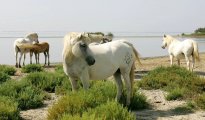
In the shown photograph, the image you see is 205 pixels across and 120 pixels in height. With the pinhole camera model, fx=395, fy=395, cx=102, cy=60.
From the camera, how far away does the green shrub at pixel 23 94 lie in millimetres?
9672

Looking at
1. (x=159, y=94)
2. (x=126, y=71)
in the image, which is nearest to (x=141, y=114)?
(x=126, y=71)

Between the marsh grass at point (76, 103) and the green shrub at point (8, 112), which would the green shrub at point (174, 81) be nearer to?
the marsh grass at point (76, 103)

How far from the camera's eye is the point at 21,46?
68.9ft

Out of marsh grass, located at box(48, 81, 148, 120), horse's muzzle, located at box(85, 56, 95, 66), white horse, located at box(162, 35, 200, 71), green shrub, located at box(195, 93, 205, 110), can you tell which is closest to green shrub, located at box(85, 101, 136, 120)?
marsh grass, located at box(48, 81, 148, 120)

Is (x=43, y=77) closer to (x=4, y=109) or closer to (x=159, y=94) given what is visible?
(x=159, y=94)

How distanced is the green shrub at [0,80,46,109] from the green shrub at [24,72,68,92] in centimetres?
111

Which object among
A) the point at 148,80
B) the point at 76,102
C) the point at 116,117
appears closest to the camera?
the point at 116,117

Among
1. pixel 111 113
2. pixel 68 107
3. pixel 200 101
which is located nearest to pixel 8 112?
pixel 68 107

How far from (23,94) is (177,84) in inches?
176

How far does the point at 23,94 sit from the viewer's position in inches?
392

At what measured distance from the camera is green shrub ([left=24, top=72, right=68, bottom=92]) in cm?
1220

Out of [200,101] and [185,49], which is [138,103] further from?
[185,49]

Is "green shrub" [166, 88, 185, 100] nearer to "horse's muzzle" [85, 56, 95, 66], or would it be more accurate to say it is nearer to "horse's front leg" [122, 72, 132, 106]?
"horse's front leg" [122, 72, 132, 106]

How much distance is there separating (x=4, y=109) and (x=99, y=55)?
2350 millimetres
